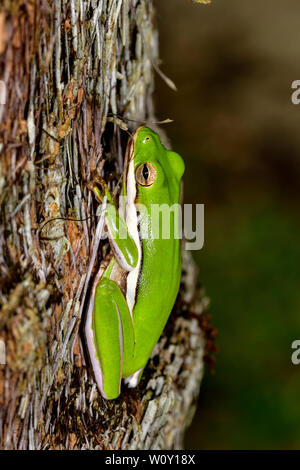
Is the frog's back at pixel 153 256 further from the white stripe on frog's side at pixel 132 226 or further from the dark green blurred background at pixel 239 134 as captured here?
the dark green blurred background at pixel 239 134

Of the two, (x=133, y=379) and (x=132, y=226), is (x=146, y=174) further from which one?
(x=133, y=379)

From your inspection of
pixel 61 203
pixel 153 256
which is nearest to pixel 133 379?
pixel 153 256

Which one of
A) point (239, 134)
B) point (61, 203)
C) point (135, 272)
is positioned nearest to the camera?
point (61, 203)

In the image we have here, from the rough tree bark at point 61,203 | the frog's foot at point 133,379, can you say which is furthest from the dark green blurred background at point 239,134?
the frog's foot at point 133,379

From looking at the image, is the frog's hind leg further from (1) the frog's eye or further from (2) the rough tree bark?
(1) the frog's eye

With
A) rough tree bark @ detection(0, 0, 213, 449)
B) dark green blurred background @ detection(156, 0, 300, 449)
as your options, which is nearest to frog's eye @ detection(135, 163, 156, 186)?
rough tree bark @ detection(0, 0, 213, 449)

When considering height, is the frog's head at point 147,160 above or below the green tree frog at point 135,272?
above
